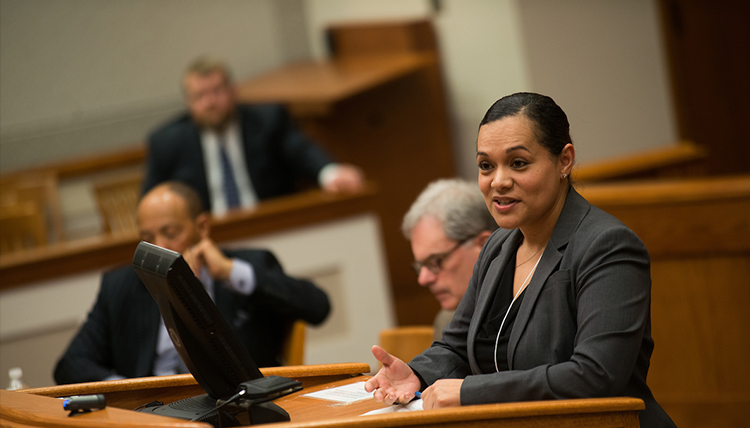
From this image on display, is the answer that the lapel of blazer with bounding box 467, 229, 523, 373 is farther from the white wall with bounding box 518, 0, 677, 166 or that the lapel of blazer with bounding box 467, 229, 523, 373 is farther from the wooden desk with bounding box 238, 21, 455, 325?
the wooden desk with bounding box 238, 21, 455, 325

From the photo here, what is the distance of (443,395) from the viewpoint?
1496 millimetres

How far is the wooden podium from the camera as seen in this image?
53.8 inches

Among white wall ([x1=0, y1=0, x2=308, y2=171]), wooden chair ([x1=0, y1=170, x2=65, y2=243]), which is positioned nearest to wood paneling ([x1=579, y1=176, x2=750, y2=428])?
wooden chair ([x1=0, y1=170, x2=65, y2=243])

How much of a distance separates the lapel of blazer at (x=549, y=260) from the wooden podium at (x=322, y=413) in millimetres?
220

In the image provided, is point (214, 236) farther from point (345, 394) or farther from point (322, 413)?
point (322, 413)

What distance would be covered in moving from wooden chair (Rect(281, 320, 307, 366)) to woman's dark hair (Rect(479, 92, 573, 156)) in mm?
1461

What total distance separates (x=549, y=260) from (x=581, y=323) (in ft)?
0.53

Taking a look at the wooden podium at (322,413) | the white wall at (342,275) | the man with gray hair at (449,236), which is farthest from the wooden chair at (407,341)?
the white wall at (342,275)

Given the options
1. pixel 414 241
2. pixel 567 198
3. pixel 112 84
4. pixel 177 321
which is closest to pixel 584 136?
pixel 414 241

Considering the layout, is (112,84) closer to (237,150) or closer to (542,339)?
(237,150)

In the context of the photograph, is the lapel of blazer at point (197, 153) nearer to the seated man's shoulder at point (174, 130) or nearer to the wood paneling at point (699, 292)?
the seated man's shoulder at point (174, 130)

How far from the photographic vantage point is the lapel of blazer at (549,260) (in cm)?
157

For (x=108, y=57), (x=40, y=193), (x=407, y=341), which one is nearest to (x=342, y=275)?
(x=407, y=341)

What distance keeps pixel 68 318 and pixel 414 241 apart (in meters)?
2.05
